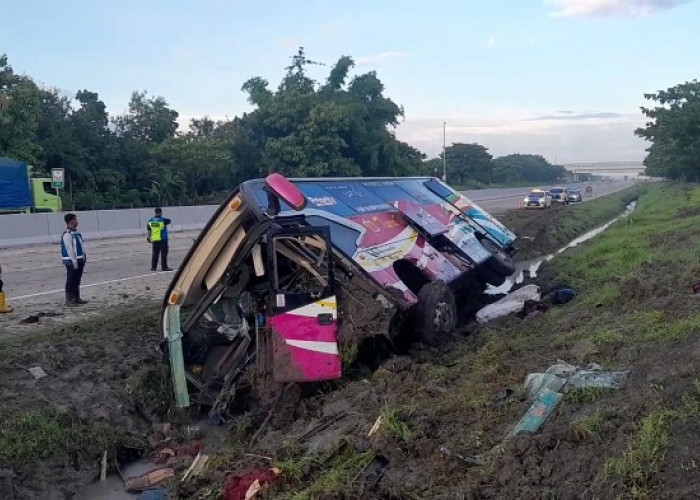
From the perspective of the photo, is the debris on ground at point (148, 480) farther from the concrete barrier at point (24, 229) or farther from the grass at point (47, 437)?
the concrete barrier at point (24, 229)

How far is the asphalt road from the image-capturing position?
1079 centimetres

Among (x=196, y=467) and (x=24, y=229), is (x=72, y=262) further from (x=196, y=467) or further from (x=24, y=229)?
(x=24, y=229)

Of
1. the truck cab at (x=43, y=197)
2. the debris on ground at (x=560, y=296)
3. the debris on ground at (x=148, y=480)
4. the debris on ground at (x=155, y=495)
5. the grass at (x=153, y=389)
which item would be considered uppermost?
the truck cab at (x=43, y=197)

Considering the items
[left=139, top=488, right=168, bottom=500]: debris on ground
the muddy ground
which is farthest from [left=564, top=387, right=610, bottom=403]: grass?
[left=139, top=488, right=168, bottom=500]: debris on ground

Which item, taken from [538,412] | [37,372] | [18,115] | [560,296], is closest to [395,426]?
[538,412]

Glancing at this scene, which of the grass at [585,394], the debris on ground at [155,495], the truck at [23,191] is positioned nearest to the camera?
the grass at [585,394]

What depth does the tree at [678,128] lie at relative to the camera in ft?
149

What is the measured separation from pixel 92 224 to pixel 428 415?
863 inches

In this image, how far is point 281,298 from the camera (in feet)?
20.7

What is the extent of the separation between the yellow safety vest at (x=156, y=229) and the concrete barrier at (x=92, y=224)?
30.7 feet

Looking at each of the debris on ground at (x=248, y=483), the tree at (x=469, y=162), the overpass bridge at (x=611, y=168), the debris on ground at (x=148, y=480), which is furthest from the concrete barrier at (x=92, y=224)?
the overpass bridge at (x=611, y=168)

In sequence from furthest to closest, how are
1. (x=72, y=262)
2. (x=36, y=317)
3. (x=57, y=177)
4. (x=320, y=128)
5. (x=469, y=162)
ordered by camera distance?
(x=469, y=162)
(x=320, y=128)
(x=57, y=177)
(x=72, y=262)
(x=36, y=317)

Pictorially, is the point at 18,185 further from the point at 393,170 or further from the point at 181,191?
the point at 393,170

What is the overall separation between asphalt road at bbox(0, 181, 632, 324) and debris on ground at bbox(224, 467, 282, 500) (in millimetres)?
5691
